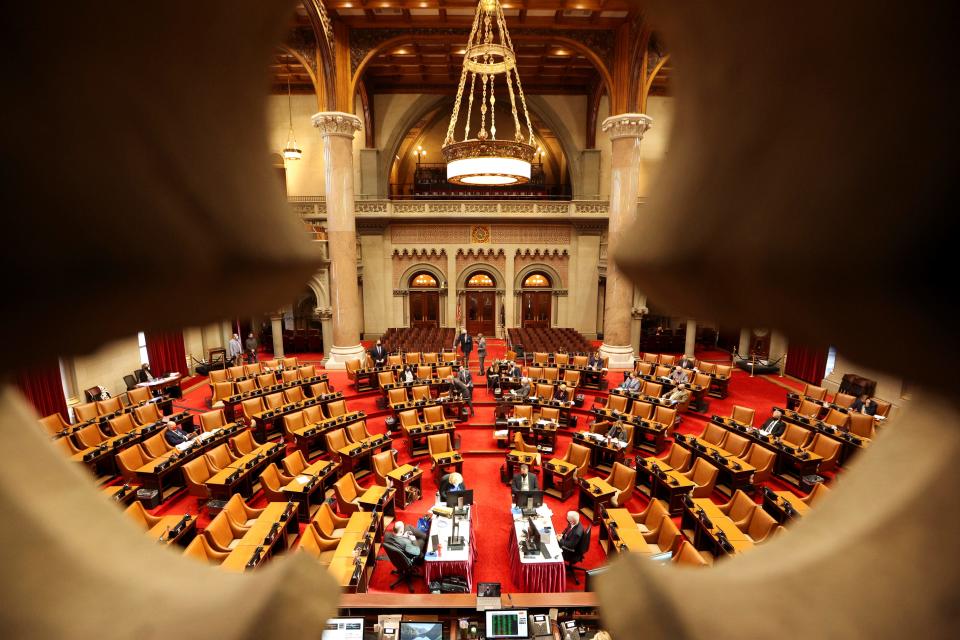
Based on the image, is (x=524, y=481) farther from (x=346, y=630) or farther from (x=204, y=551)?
(x=204, y=551)

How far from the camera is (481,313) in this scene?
22.3 meters

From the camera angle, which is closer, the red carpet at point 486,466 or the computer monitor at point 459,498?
the red carpet at point 486,466

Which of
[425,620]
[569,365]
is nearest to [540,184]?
[569,365]

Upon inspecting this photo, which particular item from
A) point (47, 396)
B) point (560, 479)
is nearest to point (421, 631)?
point (560, 479)

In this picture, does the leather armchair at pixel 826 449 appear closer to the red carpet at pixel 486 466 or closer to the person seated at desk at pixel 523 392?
the red carpet at pixel 486 466

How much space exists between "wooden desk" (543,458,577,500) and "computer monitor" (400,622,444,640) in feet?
13.2

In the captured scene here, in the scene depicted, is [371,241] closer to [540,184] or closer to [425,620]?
[540,184]

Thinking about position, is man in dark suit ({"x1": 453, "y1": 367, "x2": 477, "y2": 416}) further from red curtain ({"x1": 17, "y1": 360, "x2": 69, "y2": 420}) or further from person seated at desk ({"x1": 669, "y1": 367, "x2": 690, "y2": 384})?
red curtain ({"x1": 17, "y1": 360, "x2": 69, "y2": 420})

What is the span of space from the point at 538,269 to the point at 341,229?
10090 mm

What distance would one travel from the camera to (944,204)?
37 centimetres

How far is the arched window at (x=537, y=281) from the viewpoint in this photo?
2192 centimetres

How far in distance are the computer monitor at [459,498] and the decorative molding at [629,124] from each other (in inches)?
479

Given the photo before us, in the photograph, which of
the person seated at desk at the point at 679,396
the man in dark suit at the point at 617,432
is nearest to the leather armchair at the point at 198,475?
the man in dark suit at the point at 617,432

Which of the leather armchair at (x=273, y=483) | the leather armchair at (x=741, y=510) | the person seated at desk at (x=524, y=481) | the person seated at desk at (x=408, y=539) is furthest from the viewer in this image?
the person seated at desk at (x=524, y=481)
